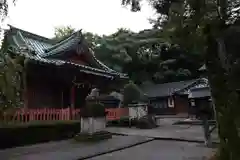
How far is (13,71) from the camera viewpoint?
5266mm

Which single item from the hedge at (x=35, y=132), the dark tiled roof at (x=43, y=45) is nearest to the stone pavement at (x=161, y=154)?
the hedge at (x=35, y=132)

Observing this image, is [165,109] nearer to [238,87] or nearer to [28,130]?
[28,130]

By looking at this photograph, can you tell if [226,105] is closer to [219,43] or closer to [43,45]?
[219,43]

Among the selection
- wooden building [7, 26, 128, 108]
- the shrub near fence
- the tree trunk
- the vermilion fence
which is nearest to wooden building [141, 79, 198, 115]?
wooden building [7, 26, 128, 108]

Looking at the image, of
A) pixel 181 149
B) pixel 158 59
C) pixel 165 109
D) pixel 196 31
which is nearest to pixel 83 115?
pixel 181 149

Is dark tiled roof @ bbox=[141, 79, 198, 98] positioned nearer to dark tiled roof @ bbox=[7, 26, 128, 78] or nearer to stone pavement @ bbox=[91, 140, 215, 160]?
dark tiled roof @ bbox=[7, 26, 128, 78]

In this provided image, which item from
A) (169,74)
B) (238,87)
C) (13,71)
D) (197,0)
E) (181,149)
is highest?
(169,74)

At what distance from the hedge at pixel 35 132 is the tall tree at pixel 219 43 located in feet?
23.1

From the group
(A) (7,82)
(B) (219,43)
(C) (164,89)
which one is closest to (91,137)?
(A) (7,82)

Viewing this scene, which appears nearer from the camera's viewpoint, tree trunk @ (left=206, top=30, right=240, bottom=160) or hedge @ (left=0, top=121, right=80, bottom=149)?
tree trunk @ (left=206, top=30, right=240, bottom=160)

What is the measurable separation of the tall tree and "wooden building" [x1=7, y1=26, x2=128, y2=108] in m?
8.66

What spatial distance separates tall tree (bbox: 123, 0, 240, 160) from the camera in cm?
461

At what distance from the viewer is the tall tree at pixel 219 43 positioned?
15.1 feet

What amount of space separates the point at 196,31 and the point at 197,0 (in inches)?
24.8
